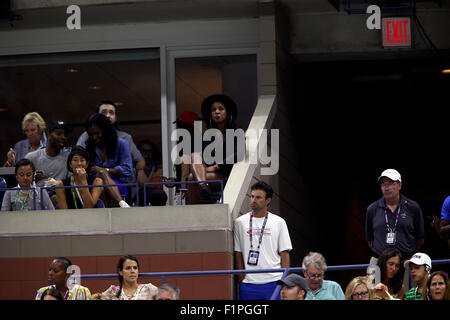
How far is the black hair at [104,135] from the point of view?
14.8 m

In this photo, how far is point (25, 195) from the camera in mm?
14844

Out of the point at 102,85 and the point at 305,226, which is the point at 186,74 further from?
the point at 305,226

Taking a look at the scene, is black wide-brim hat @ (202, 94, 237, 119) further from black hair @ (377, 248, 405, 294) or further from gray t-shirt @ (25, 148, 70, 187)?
black hair @ (377, 248, 405, 294)

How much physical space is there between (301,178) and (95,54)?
13.5ft

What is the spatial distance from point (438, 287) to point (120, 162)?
551cm

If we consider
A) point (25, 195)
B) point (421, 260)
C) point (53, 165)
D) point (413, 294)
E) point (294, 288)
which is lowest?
point (413, 294)

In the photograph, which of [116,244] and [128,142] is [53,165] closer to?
[128,142]

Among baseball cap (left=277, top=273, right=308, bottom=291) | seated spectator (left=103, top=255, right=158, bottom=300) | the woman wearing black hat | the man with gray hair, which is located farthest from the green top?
the woman wearing black hat

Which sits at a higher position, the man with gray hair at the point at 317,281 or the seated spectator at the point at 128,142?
the seated spectator at the point at 128,142

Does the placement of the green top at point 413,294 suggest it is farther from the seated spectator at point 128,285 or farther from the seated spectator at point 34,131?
the seated spectator at point 34,131

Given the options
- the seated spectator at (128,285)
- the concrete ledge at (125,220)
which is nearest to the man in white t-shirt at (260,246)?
the concrete ledge at (125,220)

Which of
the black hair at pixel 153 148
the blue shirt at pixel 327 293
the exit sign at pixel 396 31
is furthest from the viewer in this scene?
the exit sign at pixel 396 31

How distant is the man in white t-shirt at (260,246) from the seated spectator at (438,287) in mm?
2280

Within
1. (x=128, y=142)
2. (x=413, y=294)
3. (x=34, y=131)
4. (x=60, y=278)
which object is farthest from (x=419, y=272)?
(x=34, y=131)
